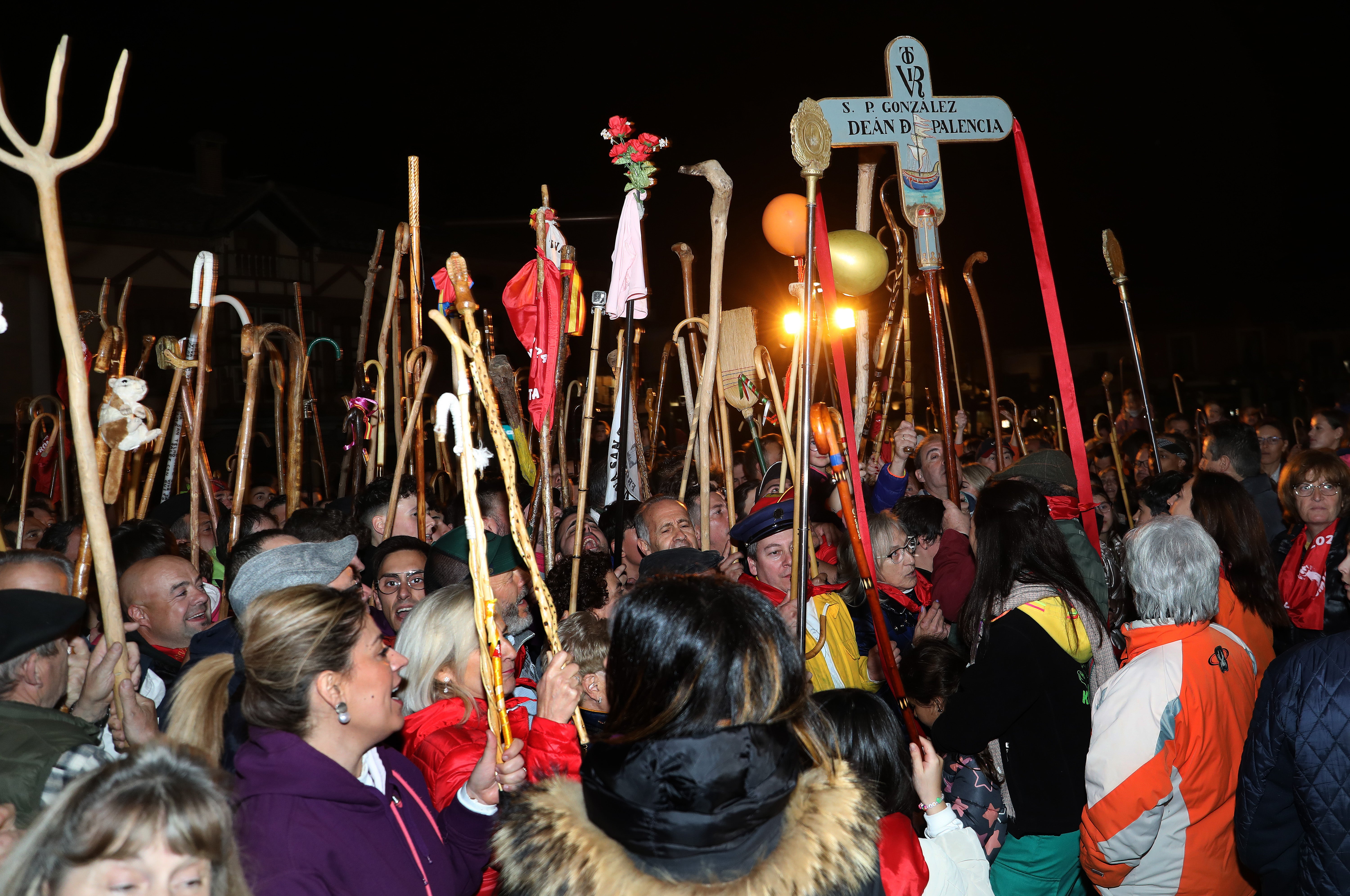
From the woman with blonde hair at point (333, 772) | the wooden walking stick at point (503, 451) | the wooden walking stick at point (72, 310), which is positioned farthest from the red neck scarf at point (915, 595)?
the wooden walking stick at point (72, 310)

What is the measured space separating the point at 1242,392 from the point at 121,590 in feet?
113

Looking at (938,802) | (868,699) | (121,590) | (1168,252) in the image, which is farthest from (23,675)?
(1168,252)

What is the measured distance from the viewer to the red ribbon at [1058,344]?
4.27m

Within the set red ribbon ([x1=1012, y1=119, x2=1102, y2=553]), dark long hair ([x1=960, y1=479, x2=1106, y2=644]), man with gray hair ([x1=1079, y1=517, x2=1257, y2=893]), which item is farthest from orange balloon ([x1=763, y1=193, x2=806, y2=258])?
man with gray hair ([x1=1079, y1=517, x2=1257, y2=893])

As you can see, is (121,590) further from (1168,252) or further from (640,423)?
(1168,252)

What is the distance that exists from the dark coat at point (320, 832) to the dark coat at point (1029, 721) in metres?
1.61

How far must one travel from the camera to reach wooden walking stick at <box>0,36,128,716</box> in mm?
2318

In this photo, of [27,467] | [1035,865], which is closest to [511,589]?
[1035,865]

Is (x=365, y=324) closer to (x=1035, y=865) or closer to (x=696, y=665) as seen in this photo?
(x=1035, y=865)

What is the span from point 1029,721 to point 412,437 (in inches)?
155

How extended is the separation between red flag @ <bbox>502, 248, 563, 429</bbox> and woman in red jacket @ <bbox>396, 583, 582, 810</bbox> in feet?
3.90

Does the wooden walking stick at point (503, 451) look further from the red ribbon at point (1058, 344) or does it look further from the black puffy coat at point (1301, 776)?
the red ribbon at point (1058, 344)

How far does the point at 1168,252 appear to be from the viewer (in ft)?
92.7

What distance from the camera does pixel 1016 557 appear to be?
3162mm
